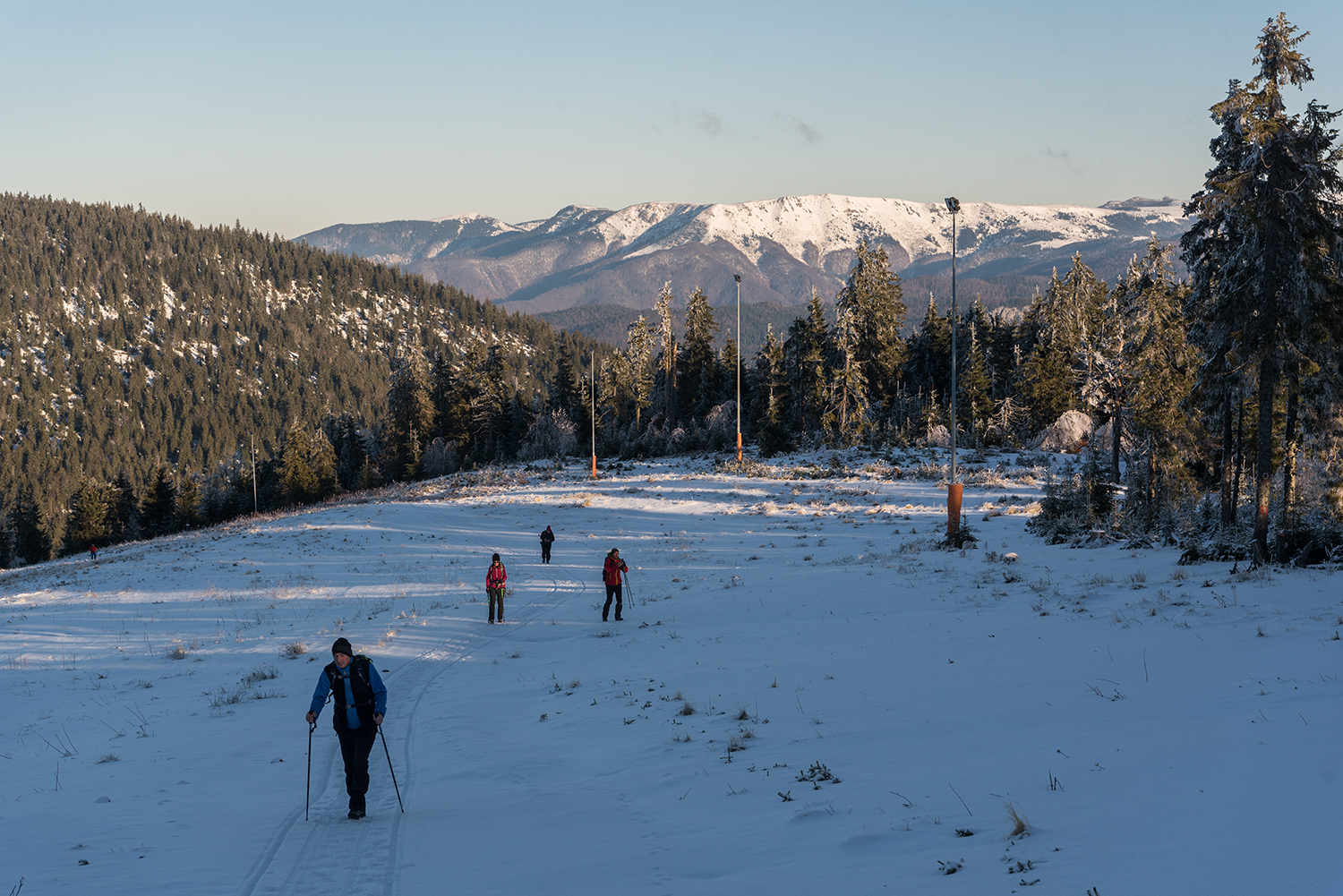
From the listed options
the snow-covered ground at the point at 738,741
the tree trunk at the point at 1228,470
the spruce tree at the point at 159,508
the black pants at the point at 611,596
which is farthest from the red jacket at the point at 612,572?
the spruce tree at the point at 159,508

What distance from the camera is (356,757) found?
7.95 meters

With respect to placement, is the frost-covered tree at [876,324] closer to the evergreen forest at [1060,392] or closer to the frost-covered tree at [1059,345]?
the evergreen forest at [1060,392]

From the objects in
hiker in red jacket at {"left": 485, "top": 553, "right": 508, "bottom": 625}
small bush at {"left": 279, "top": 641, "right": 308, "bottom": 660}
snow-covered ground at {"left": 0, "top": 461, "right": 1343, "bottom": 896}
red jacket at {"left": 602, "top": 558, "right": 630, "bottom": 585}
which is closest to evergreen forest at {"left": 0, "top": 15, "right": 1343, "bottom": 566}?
snow-covered ground at {"left": 0, "top": 461, "right": 1343, "bottom": 896}

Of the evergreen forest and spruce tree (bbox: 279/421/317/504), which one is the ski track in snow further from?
spruce tree (bbox: 279/421/317/504)

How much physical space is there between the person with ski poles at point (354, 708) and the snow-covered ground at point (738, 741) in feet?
1.31

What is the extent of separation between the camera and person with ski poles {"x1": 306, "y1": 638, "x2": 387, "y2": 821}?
26.1ft

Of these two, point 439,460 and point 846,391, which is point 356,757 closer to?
point 846,391

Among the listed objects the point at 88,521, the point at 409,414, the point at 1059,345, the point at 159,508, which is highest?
the point at 1059,345

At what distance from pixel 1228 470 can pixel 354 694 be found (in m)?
25.0

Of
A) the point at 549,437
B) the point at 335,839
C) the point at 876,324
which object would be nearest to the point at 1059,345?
the point at 876,324

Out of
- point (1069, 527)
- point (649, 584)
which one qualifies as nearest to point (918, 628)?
point (649, 584)

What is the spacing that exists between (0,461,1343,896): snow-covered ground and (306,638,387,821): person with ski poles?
1.31 feet

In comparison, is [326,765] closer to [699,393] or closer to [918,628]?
[918,628]

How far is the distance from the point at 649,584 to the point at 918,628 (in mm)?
11567
